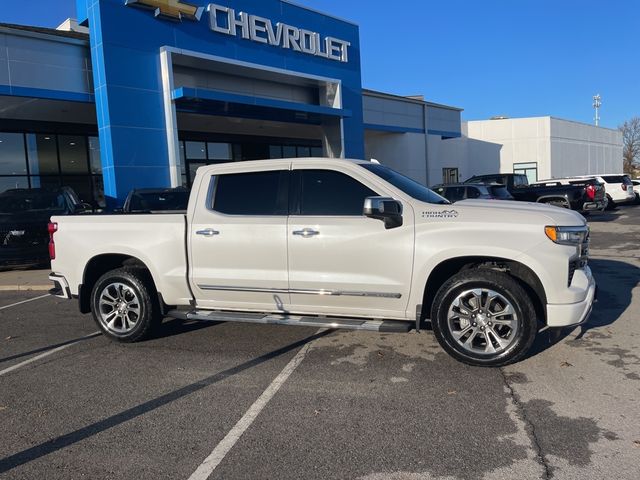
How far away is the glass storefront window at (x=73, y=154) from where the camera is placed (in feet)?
63.6

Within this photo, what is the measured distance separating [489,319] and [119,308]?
3950 mm

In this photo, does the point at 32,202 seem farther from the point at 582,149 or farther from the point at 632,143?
the point at 632,143

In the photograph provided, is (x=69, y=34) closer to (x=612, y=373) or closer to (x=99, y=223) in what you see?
(x=99, y=223)

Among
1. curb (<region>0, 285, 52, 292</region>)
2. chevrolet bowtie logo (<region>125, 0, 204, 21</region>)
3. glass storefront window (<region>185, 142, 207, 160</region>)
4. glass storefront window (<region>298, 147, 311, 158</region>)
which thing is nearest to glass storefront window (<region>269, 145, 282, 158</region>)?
glass storefront window (<region>298, 147, 311, 158</region>)

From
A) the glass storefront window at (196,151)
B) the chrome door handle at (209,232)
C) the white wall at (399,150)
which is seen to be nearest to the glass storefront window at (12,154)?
the glass storefront window at (196,151)

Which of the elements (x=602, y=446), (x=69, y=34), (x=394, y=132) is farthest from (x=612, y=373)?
(x=394, y=132)

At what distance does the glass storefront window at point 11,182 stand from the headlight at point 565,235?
18.9m

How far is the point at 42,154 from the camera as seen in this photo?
18.9 meters

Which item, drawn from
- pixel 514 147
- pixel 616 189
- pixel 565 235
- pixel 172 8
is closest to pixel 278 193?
pixel 565 235

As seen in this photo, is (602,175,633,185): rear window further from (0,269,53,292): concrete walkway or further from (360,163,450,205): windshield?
(0,269,53,292): concrete walkway

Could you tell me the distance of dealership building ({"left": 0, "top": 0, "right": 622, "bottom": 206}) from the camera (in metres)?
14.1

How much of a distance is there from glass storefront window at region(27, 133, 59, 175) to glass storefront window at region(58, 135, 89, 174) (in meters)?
0.24

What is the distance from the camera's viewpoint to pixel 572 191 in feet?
61.4

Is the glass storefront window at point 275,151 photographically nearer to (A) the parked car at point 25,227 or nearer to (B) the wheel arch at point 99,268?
(A) the parked car at point 25,227
